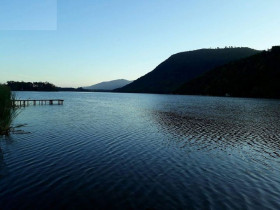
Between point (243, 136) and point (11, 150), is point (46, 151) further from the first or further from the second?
point (243, 136)

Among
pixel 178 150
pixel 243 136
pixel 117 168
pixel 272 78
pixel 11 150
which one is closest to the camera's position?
pixel 117 168

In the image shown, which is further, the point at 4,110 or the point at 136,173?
the point at 4,110

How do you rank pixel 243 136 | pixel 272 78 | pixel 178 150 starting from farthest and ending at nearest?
pixel 272 78 < pixel 243 136 < pixel 178 150

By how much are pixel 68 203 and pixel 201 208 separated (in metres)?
7.66

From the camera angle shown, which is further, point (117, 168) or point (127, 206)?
point (117, 168)

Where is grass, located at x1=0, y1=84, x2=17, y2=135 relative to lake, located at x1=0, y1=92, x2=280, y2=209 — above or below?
above

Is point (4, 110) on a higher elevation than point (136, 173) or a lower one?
higher

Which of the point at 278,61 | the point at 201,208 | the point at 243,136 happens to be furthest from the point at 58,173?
the point at 278,61

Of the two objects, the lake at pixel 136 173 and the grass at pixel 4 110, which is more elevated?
the grass at pixel 4 110

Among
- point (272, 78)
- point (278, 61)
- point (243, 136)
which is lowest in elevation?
point (243, 136)

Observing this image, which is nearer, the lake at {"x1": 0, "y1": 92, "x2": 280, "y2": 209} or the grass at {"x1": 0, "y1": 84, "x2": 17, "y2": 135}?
the lake at {"x1": 0, "y1": 92, "x2": 280, "y2": 209}

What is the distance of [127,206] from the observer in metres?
11.9

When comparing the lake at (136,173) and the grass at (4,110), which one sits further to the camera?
the grass at (4,110)

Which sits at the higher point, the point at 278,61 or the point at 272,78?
the point at 278,61
